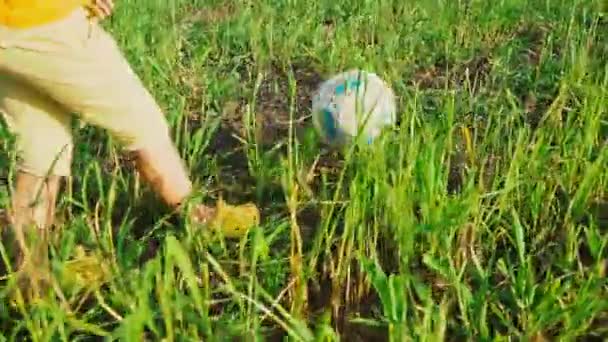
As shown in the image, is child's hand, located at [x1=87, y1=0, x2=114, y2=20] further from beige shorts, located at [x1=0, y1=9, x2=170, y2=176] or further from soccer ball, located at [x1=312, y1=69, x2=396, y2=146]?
soccer ball, located at [x1=312, y1=69, x2=396, y2=146]

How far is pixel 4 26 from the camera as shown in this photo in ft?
6.22

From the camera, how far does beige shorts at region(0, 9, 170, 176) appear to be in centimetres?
194

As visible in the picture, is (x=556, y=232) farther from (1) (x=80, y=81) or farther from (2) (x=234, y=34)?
(2) (x=234, y=34)

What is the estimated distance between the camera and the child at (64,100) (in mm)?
1914

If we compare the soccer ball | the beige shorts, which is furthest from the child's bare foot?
the soccer ball

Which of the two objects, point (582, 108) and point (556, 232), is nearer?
point (556, 232)

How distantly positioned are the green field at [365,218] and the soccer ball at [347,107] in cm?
6

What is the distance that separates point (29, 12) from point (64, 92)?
19 centimetres

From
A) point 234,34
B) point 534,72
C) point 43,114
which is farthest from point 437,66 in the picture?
point 43,114

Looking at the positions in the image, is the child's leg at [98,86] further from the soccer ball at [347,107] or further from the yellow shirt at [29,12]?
the soccer ball at [347,107]

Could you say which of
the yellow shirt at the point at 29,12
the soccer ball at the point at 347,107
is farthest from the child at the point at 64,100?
the soccer ball at the point at 347,107

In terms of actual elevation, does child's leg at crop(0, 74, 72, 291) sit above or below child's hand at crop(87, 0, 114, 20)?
below

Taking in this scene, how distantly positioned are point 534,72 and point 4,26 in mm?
1685

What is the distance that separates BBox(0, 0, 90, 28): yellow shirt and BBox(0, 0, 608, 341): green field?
0.34 m
